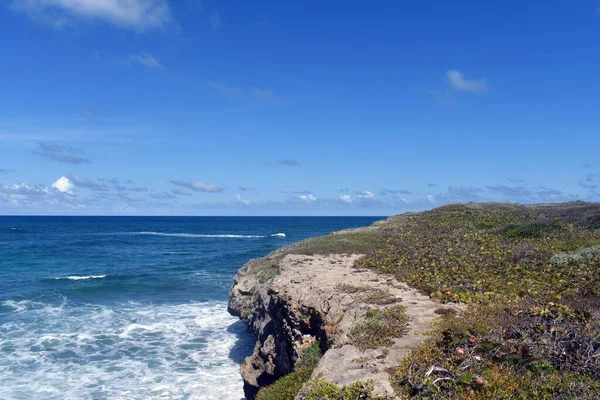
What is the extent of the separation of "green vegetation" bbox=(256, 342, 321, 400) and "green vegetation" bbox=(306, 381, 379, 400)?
1628 millimetres

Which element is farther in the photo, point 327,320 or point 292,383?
point 327,320

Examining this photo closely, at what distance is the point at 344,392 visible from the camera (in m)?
8.11

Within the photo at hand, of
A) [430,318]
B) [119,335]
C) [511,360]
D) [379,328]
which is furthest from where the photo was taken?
[119,335]

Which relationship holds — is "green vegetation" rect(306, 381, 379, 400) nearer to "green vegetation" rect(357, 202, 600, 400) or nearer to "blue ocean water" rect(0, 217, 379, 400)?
"green vegetation" rect(357, 202, 600, 400)

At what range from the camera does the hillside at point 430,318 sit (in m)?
8.13

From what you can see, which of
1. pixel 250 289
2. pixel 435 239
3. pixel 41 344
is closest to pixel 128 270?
pixel 41 344

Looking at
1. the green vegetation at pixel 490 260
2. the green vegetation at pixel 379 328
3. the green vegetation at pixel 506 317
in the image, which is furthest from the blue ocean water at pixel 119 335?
the green vegetation at pixel 506 317

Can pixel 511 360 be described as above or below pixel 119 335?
above

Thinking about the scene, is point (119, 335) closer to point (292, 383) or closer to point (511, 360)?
point (292, 383)

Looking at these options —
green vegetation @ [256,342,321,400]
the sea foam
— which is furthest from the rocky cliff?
the sea foam

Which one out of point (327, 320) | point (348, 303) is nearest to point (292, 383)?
point (327, 320)

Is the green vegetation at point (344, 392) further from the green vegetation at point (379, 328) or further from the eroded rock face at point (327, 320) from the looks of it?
the green vegetation at point (379, 328)

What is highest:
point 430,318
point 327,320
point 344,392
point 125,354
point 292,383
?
point 430,318

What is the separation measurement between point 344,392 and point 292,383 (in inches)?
111
